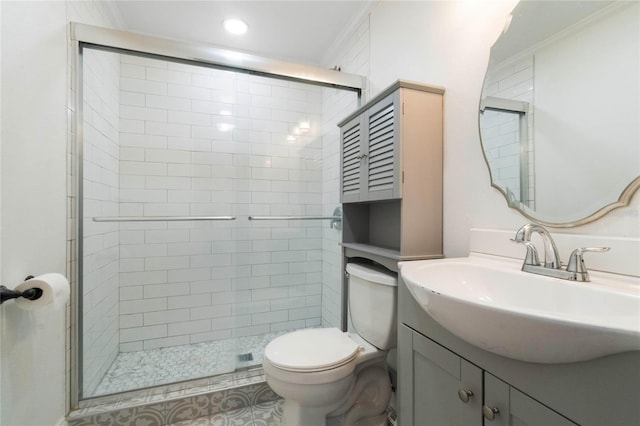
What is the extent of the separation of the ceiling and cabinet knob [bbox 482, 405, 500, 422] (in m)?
2.12

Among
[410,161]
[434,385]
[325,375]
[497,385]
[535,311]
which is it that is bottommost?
[325,375]

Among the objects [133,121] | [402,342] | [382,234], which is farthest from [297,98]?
[402,342]

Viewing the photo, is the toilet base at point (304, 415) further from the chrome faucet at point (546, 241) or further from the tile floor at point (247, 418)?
the chrome faucet at point (546, 241)

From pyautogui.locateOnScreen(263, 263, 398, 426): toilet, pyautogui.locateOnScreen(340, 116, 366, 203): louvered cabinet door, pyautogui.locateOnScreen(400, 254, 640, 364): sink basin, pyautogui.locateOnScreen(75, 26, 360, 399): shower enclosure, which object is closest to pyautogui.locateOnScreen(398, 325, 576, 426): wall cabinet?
pyautogui.locateOnScreen(400, 254, 640, 364): sink basin

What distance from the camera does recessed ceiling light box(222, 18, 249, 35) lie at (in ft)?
6.40

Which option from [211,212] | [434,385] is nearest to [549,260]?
[434,385]

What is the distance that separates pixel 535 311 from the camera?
1.57 ft

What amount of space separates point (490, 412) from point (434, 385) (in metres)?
0.20

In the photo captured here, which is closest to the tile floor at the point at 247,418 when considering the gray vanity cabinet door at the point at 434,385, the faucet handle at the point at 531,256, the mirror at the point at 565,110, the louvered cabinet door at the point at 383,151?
the gray vanity cabinet door at the point at 434,385

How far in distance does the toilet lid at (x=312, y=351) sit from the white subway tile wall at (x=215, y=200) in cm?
88

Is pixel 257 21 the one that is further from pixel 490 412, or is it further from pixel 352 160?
pixel 490 412

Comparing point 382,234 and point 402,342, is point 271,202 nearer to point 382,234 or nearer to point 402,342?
point 382,234

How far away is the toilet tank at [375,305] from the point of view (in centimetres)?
122

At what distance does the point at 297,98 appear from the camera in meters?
2.42
